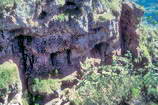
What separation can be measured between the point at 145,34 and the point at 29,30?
12.1 meters

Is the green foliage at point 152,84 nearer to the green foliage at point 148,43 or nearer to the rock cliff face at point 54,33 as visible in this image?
the rock cliff face at point 54,33

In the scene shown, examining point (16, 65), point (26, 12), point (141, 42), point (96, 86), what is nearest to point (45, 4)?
point (26, 12)

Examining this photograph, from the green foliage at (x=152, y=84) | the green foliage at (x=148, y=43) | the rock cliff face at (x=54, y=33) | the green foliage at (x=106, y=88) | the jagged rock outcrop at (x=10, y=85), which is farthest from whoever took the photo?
the green foliage at (x=148, y=43)

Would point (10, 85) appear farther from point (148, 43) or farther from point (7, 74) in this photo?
point (148, 43)

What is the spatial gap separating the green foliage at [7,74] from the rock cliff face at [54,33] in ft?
2.02

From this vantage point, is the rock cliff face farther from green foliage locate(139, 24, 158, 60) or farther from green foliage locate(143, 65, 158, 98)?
green foliage locate(143, 65, 158, 98)

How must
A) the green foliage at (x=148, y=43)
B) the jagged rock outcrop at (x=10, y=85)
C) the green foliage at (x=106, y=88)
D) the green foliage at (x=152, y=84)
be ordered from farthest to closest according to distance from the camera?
the green foliage at (x=148, y=43)
the green foliage at (x=106, y=88)
the green foliage at (x=152, y=84)
the jagged rock outcrop at (x=10, y=85)

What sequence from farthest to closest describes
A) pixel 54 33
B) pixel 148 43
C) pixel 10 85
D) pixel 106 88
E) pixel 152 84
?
1. pixel 148 43
2. pixel 54 33
3. pixel 106 88
4. pixel 152 84
5. pixel 10 85

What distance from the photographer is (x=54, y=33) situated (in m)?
17.8

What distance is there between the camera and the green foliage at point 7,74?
1572 cm

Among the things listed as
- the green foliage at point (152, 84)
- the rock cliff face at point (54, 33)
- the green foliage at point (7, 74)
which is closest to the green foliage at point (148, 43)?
the rock cliff face at point (54, 33)

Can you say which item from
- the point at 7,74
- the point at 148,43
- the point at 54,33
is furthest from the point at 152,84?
the point at 7,74

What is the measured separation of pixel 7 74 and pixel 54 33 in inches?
161

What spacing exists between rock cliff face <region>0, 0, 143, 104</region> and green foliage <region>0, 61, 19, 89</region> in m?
0.61
